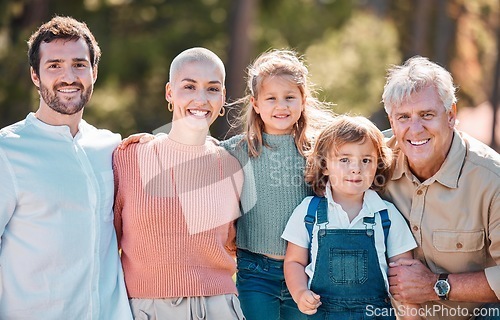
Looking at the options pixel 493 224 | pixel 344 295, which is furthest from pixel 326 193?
pixel 493 224

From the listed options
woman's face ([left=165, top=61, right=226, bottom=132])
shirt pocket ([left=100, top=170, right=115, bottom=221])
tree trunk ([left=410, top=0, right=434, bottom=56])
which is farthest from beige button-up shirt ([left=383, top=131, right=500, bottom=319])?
tree trunk ([left=410, top=0, right=434, bottom=56])

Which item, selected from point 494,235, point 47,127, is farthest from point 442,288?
point 47,127

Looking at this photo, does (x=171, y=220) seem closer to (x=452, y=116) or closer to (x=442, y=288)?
(x=442, y=288)

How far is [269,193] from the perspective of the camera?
4.21 meters

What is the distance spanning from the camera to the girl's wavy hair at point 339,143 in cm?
400

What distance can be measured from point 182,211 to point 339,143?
87cm

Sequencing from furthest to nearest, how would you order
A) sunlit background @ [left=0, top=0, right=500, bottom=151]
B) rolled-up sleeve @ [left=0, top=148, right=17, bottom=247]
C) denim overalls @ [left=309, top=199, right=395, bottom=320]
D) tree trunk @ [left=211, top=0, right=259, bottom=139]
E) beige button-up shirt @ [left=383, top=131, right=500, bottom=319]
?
tree trunk @ [left=211, top=0, right=259, bottom=139], sunlit background @ [left=0, top=0, right=500, bottom=151], beige button-up shirt @ [left=383, top=131, right=500, bottom=319], denim overalls @ [left=309, top=199, right=395, bottom=320], rolled-up sleeve @ [left=0, top=148, right=17, bottom=247]

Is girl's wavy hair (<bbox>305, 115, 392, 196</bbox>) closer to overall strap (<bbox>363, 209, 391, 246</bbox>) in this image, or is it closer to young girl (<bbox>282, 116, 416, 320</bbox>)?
young girl (<bbox>282, 116, 416, 320</bbox>)

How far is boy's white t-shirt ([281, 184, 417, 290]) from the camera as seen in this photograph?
13.0 feet

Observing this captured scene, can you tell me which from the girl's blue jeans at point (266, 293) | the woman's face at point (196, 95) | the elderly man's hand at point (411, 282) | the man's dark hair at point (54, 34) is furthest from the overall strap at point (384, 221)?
the man's dark hair at point (54, 34)

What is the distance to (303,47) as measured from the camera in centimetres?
1414

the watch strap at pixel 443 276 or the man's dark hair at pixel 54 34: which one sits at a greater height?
the man's dark hair at pixel 54 34

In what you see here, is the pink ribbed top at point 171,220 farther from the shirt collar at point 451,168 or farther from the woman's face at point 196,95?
the shirt collar at point 451,168

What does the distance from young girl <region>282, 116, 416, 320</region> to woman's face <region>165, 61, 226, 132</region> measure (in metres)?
0.62
